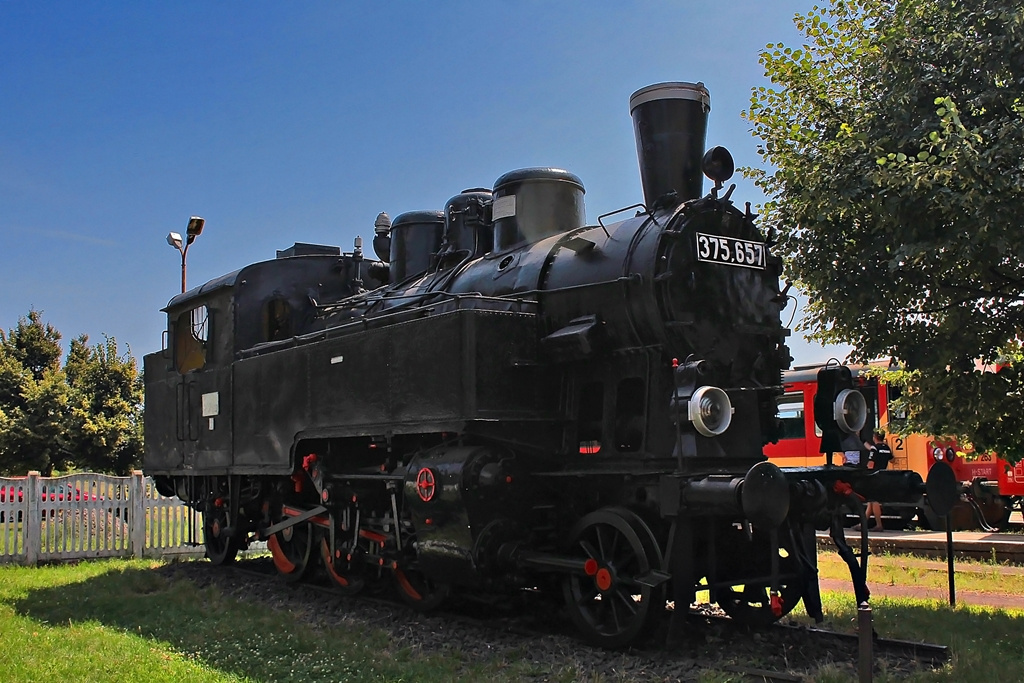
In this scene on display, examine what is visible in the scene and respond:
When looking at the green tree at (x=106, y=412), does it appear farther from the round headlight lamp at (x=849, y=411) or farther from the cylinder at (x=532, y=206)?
the round headlight lamp at (x=849, y=411)

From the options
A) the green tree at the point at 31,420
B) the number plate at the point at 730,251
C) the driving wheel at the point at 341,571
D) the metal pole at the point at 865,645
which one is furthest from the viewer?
the green tree at the point at 31,420

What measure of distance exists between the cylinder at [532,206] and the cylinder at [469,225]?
41cm

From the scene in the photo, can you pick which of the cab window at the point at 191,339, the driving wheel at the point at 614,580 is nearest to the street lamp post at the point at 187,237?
the cab window at the point at 191,339

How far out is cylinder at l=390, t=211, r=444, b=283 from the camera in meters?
9.75

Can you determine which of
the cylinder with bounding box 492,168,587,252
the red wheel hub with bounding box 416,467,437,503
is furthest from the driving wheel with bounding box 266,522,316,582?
the cylinder with bounding box 492,168,587,252

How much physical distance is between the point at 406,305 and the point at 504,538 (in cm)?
236

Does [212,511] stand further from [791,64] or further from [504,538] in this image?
[791,64]

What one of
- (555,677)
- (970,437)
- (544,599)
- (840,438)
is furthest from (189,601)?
(970,437)

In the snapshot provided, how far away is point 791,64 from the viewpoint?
8195 millimetres

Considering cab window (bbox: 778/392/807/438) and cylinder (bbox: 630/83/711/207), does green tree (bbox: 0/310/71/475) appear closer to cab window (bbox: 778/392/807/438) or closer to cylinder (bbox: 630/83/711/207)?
cab window (bbox: 778/392/807/438)

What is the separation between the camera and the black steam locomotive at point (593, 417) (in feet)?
19.8

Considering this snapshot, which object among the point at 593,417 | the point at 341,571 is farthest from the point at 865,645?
the point at 341,571

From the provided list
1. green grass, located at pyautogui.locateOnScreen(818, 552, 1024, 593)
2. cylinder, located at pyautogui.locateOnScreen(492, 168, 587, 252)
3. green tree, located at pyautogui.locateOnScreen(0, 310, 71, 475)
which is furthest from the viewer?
green tree, located at pyautogui.locateOnScreen(0, 310, 71, 475)

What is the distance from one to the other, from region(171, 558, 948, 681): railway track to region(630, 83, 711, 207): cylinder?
3169mm
